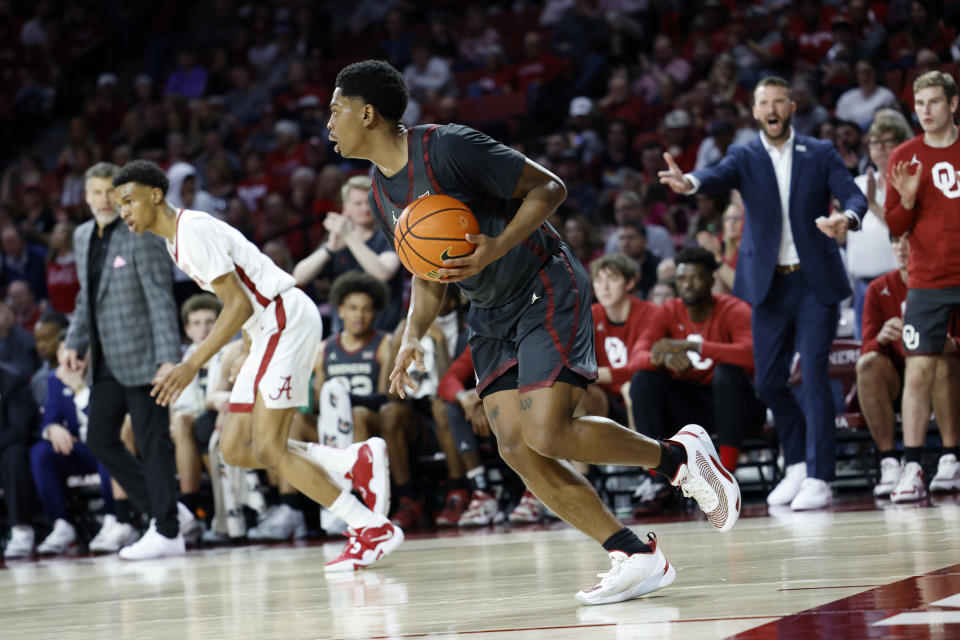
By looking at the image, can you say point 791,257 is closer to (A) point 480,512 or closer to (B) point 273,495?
(A) point 480,512

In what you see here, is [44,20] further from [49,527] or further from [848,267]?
[848,267]

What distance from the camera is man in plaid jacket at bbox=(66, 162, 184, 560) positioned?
6820 mm

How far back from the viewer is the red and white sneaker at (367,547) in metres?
5.20

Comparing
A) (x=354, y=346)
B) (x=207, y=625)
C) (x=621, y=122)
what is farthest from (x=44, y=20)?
(x=207, y=625)

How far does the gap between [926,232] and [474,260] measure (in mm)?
3563

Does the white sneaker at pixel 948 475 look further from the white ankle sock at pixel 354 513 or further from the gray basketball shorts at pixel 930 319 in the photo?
the white ankle sock at pixel 354 513

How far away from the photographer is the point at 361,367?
7805 mm

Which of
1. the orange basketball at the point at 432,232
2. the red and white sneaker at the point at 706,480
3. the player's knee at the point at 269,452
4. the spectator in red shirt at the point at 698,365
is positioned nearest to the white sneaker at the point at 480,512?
the spectator in red shirt at the point at 698,365

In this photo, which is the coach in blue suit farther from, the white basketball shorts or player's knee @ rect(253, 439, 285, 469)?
player's knee @ rect(253, 439, 285, 469)

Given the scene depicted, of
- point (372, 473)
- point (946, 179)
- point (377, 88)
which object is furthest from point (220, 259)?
point (946, 179)

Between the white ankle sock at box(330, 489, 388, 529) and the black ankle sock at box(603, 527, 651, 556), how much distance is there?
77.3 inches

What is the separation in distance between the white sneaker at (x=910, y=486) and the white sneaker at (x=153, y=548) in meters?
3.80

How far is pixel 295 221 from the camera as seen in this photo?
455 inches

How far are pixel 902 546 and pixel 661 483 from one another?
3023mm
